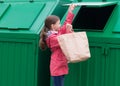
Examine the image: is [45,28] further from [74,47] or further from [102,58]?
[102,58]

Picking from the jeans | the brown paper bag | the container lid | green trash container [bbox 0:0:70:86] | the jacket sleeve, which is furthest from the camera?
the container lid

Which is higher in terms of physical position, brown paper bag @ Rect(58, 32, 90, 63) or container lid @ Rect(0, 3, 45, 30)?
container lid @ Rect(0, 3, 45, 30)

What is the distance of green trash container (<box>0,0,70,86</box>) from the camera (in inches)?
174

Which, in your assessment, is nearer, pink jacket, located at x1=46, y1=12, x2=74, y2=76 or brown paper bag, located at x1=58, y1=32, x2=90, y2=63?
brown paper bag, located at x1=58, y1=32, x2=90, y2=63

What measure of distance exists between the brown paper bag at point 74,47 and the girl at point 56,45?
0.10 meters

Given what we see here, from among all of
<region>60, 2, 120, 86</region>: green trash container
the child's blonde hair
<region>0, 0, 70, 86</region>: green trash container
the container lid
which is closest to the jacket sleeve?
the child's blonde hair

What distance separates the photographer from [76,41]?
3838 mm

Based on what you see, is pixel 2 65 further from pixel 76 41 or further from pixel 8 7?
pixel 76 41

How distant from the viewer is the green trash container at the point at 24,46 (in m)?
4.42

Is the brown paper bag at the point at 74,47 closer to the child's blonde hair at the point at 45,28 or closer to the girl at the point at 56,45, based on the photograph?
the girl at the point at 56,45

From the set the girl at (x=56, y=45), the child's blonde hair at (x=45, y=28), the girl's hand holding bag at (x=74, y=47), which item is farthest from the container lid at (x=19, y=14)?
the girl's hand holding bag at (x=74, y=47)

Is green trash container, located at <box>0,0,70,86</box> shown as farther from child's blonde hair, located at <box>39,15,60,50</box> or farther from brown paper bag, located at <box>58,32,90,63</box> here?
brown paper bag, located at <box>58,32,90,63</box>

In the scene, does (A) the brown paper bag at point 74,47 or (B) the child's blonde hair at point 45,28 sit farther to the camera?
(B) the child's blonde hair at point 45,28

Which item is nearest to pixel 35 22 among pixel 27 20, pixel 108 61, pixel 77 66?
pixel 27 20
